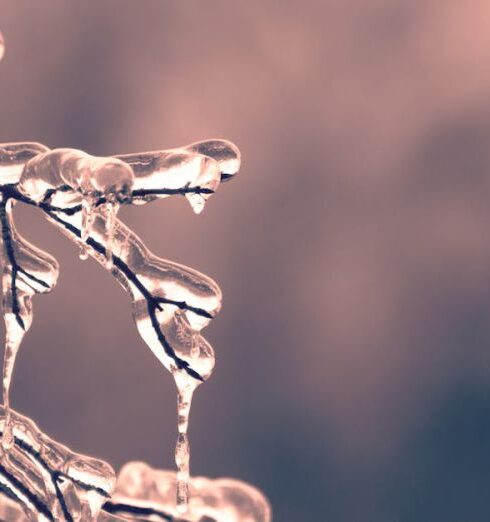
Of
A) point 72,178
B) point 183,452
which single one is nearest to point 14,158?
point 72,178

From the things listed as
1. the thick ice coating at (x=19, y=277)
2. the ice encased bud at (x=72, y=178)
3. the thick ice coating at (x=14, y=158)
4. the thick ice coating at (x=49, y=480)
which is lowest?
the thick ice coating at (x=49, y=480)

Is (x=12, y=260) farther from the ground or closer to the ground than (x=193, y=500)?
farther from the ground

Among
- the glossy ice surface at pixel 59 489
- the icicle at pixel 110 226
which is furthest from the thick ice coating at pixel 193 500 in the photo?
the icicle at pixel 110 226

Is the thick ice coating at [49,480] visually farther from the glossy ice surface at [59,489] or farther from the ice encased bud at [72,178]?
the ice encased bud at [72,178]

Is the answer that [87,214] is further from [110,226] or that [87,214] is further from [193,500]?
[193,500]

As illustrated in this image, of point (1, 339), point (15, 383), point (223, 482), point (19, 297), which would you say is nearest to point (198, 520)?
point (223, 482)

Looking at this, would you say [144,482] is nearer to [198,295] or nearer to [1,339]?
[198,295]
